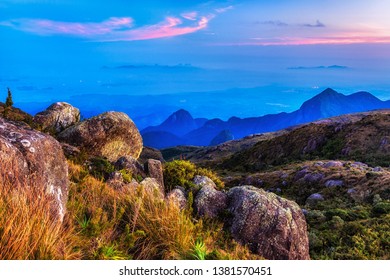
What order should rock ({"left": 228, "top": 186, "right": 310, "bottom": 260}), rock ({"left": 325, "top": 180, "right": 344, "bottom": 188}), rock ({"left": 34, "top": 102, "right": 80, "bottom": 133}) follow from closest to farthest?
1. rock ({"left": 228, "top": 186, "right": 310, "bottom": 260})
2. rock ({"left": 34, "top": 102, "right": 80, "bottom": 133})
3. rock ({"left": 325, "top": 180, "right": 344, "bottom": 188})

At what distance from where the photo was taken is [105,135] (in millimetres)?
23438

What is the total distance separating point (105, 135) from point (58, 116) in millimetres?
4955

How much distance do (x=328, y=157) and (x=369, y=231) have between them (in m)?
48.2

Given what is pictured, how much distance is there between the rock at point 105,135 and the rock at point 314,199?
1585 cm

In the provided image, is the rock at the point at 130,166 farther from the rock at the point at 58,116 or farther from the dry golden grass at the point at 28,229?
the dry golden grass at the point at 28,229

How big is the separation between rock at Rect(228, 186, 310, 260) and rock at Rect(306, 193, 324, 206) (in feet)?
63.0

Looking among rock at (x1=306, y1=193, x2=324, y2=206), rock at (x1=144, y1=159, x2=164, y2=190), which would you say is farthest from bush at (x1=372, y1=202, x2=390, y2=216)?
rock at (x1=144, y1=159, x2=164, y2=190)

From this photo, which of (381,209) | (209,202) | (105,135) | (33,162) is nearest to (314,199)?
(381,209)

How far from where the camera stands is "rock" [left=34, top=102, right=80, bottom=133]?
984 inches

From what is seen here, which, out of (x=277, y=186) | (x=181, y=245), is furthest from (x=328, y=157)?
(x=181, y=245)

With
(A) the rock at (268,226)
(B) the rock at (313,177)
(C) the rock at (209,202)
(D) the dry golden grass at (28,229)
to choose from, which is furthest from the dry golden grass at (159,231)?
(B) the rock at (313,177)

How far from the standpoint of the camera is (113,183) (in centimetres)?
1174

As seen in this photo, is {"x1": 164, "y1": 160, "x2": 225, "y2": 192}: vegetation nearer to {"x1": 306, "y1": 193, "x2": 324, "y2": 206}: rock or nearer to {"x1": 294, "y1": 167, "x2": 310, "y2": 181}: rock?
{"x1": 306, "y1": 193, "x2": 324, "y2": 206}: rock

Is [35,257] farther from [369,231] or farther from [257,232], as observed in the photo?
[369,231]
